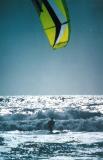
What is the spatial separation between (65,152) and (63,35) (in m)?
5.84

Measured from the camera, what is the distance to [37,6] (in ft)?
6.64

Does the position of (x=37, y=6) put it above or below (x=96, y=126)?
above

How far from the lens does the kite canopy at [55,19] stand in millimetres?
1993

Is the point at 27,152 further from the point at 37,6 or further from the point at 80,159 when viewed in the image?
the point at 37,6

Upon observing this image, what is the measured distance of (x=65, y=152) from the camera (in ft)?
25.2

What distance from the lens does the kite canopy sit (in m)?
1.99

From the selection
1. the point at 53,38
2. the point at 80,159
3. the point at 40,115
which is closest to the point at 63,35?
the point at 53,38

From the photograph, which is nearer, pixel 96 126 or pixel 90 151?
pixel 90 151

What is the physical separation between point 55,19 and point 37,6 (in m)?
0.14

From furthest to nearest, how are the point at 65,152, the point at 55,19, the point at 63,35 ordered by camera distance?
the point at 65,152
the point at 63,35
the point at 55,19

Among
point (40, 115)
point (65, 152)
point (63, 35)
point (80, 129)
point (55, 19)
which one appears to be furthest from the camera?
point (40, 115)

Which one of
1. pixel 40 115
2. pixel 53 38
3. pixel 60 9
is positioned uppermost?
pixel 60 9

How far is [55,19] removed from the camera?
2.00 meters

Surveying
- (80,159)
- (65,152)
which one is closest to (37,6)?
(80,159)
